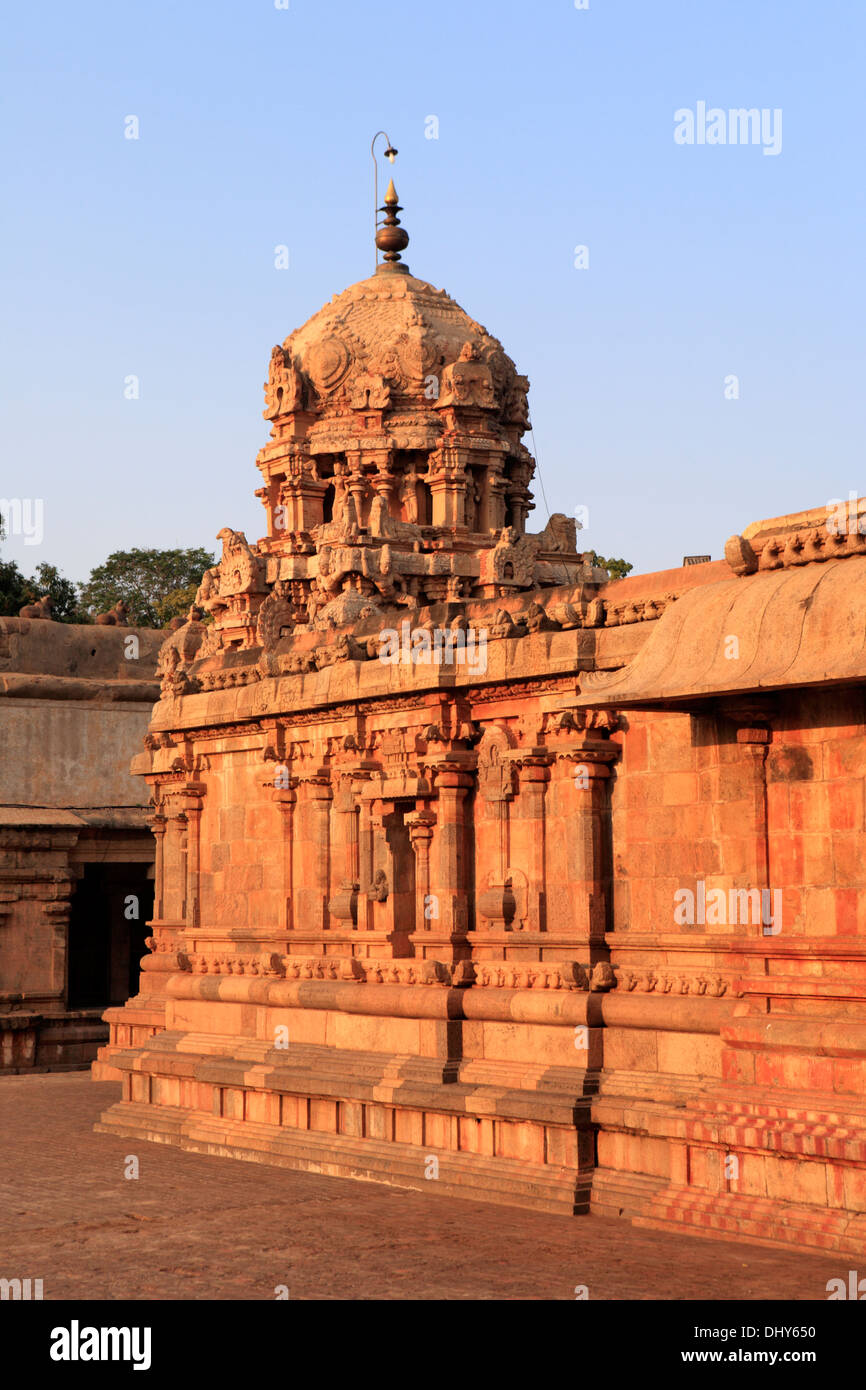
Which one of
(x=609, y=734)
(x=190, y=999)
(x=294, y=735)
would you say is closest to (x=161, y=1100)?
(x=190, y=999)

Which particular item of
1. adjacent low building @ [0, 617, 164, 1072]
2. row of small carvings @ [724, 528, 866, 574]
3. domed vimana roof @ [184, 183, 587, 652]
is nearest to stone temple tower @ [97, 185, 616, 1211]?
row of small carvings @ [724, 528, 866, 574]

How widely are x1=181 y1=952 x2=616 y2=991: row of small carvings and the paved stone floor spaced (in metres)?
1.84

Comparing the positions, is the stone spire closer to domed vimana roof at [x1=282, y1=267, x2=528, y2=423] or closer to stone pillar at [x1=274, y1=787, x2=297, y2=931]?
domed vimana roof at [x1=282, y1=267, x2=528, y2=423]

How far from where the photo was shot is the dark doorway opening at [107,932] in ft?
101

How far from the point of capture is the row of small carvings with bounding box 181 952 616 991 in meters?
14.8

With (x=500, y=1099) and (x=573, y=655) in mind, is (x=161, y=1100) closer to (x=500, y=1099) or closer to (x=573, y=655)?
(x=500, y=1099)

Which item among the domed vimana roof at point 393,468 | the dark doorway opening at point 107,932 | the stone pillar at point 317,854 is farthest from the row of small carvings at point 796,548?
the domed vimana roof at point 393,468

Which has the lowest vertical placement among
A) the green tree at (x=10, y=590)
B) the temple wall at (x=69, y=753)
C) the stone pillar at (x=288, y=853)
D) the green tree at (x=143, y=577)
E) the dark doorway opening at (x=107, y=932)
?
the dark doorway opening at (x=107, y=932)

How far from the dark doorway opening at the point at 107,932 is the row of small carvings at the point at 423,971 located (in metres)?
10.8

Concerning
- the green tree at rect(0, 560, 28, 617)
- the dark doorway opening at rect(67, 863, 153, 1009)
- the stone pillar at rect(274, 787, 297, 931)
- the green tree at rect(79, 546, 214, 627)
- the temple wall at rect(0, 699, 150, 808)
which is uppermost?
the green tree at rect(79, 546, 214, 627)

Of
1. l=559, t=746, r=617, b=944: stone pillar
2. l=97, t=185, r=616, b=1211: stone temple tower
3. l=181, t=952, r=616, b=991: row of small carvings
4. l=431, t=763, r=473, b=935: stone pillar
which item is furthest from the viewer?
l=431, t=763, r=473, b=935: stone pillar

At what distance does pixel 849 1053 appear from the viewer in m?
12.0

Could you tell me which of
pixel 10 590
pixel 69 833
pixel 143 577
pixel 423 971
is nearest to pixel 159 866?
pixel 423 971

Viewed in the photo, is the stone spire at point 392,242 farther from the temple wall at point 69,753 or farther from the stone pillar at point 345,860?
the stone pillar at point 345,860
